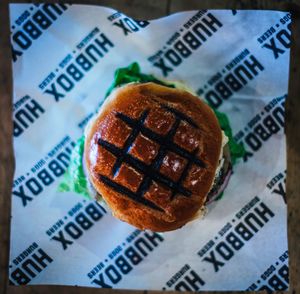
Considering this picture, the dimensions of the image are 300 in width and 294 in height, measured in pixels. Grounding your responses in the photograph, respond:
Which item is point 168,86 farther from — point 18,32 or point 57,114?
point 18,32

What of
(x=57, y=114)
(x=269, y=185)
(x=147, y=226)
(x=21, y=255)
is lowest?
(x=269, y=185)

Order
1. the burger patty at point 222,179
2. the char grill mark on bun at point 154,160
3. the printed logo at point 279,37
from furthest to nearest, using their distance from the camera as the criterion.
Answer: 1. the printed logo at point 279,37
2. the burger patty at point 222,179
3. the char grill mark on bun at point 154,160

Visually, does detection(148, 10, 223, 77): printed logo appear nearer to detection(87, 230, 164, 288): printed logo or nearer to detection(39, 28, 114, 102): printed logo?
detection(39, 28, 114, 102): printed logo

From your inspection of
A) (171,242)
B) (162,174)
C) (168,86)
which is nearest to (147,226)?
(162,174)

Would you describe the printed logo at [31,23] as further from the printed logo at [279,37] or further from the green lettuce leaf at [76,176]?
the printed logo at [279,37]

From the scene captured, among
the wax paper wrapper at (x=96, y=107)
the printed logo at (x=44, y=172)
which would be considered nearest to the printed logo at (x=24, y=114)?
the wax paper wrapper at (x=96, y=107)
